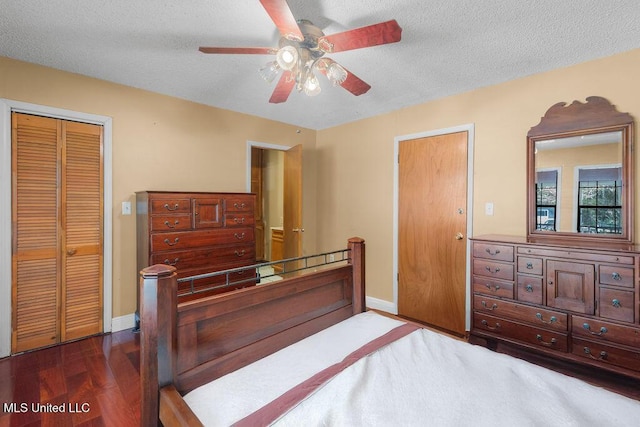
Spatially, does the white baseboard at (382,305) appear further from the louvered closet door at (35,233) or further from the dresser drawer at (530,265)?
the louvered closet door at (35,233)

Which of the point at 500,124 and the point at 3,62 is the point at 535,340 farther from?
the point at 3,62

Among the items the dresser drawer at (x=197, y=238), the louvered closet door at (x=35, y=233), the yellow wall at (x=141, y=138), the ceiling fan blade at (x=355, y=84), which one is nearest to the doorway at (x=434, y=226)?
the ceiling fan blade at (x=355, y=84)

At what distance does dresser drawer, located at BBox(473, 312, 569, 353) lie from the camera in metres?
2.00

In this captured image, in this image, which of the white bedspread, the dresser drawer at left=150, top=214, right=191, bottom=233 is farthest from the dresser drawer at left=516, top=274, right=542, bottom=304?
the dresser drawer at left=150, top=214, right=191, bottom=233

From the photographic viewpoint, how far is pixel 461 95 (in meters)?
2.90

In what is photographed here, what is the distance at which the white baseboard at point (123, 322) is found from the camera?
9.08 feet

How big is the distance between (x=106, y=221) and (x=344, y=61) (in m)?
2.60

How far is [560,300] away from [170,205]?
10.4 ft

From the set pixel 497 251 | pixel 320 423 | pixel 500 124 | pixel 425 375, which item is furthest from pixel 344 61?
pixel 320 423

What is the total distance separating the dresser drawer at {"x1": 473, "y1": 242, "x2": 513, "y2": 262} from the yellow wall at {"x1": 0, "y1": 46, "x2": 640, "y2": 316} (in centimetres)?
49

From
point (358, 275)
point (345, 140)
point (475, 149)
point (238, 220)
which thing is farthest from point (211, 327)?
point (345, 140)

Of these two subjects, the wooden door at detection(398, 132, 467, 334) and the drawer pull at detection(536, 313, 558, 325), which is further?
the wooden door at detection(398, 132, 467, 334)

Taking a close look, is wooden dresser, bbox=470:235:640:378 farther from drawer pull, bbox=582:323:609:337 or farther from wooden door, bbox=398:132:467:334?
wooden door, bbox=398:132:467:334

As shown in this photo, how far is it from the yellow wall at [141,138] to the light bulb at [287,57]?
2.04 m
